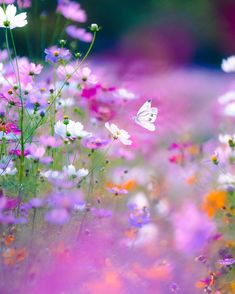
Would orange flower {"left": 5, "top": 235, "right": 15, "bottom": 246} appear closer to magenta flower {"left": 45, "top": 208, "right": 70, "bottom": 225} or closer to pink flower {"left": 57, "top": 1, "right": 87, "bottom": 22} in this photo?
magenta flower {"left": 45, "top": 208, "right": 70, "bottom": 225}

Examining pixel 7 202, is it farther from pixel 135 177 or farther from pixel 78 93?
pixel 135 177

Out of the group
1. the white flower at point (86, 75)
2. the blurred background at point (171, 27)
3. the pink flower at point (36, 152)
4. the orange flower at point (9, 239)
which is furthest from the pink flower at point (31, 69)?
the blurred background at point (171, 27)

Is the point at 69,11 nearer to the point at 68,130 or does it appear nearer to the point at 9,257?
the point at 68,130

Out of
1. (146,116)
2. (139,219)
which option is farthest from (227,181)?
(146,116)

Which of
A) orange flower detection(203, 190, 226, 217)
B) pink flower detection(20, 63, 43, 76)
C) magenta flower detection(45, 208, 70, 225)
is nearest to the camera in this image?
magenta flower detection(45, 208, 70, 225)

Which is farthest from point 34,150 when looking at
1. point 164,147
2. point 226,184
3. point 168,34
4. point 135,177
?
point 168,34

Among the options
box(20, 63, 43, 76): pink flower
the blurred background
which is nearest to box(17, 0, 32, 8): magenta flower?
box(20, 63, 43, 76): pink flower
